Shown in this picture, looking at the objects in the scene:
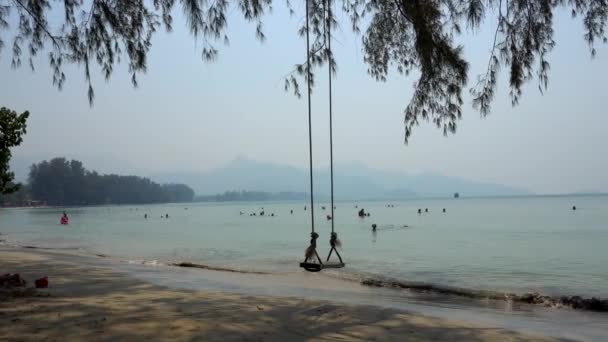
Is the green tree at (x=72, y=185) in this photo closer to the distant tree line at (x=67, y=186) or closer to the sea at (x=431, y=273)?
the distant tree line at (x=67, y=186)

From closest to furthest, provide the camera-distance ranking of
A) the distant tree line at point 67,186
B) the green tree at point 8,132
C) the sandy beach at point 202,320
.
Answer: the sandy beach at point 202,320 < the green tree at point 8,132 < the distant tree line at point 67,186

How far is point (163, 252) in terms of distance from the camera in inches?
850

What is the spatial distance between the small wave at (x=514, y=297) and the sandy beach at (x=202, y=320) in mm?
4109

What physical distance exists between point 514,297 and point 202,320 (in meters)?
7.28

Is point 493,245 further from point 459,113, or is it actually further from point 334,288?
point 459,113

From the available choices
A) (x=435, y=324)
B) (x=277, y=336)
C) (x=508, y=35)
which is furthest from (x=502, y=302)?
(x=277, y=336)

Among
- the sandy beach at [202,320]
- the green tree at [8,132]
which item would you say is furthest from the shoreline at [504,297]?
the green tree at [8,132]

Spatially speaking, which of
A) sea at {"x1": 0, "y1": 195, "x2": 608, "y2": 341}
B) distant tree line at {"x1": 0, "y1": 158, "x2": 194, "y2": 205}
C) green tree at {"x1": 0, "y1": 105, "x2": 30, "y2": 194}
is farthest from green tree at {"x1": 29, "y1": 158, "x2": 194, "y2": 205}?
green tree at {"x1": 0, "y1": 105, "x2": 30, "y2": 194}

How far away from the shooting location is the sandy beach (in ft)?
15.7

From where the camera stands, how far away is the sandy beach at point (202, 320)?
15.7 ft

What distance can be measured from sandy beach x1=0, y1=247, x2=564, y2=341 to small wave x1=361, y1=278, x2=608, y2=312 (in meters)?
4.11

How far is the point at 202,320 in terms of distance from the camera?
18.1ft

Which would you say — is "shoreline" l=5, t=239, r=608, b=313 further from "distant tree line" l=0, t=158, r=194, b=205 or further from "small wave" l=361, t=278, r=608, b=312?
"distant tree line" l=0, t=158, r=194, b=205

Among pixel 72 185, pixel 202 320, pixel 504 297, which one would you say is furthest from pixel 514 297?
pixel 72 185
